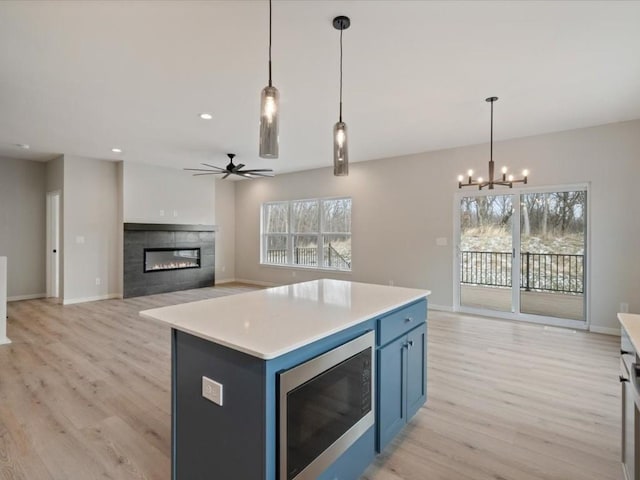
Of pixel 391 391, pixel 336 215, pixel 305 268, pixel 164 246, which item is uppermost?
pixel 336 215

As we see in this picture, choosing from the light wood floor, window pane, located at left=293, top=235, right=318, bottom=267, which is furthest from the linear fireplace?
the light wood floor

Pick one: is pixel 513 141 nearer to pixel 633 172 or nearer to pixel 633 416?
pixel 633 172

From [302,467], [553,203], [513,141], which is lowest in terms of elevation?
[302,467]

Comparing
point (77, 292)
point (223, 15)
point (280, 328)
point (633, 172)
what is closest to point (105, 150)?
point (77, 292)

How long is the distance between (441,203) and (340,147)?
3796 millimetres

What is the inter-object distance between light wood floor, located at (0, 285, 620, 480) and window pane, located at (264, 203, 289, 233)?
171 inches

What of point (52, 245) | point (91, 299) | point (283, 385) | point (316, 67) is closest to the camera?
point (283, 385)

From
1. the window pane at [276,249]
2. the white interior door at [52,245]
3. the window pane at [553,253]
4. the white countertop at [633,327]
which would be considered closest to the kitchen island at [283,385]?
the white countertop at [633,327]

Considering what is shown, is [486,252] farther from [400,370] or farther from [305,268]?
[400,370]

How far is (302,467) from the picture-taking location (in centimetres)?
138

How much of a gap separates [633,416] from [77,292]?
7.50m

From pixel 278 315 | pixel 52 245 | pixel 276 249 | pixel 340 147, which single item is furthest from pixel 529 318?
pixel 52 245

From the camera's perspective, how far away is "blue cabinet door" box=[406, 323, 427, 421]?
87.7 inches

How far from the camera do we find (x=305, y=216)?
7.79 m
